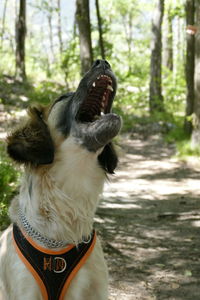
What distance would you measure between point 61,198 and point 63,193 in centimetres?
4

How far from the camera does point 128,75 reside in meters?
19.2

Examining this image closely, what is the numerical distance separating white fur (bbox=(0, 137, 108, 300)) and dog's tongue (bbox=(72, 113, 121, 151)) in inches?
2.8

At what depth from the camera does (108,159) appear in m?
3.61

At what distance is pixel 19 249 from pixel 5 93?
1380cm

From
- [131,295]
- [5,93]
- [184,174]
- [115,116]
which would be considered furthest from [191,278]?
[5,93]

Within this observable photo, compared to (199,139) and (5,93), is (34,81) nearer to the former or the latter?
(5,93)

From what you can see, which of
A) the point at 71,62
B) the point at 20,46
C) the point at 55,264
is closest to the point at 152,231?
the point at 55,264

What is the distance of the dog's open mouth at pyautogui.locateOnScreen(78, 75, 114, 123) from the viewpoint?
3.48m

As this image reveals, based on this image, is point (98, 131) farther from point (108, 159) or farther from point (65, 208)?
point (65, 208)

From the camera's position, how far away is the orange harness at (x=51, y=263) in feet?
10.8

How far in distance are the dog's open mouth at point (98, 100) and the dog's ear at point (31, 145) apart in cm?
31

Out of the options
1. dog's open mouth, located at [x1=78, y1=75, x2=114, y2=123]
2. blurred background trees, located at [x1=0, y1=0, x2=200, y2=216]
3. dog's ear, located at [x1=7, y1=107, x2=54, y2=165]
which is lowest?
blurred background trees, located at [x1=0, y1=0, x2=200, y2=216]

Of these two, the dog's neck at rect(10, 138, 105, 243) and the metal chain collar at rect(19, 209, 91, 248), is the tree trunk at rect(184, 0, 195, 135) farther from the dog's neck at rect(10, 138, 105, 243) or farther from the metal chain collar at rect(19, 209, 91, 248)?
the metal chain collar at rect(19, 209, 91, 248)

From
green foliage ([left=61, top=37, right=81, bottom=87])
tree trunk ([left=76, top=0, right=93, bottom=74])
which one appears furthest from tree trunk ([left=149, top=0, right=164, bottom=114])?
tree trunk ([left=76, top=0, right=93, bottom=74])
